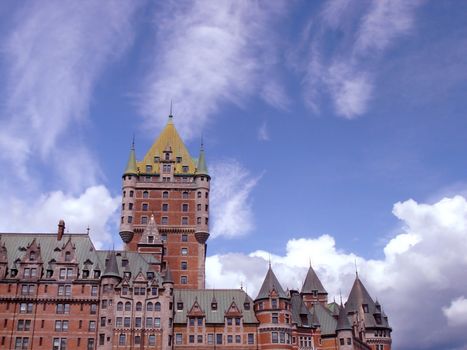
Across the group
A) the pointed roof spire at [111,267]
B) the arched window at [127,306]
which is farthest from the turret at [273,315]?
the pointed roof spire at [111,267]

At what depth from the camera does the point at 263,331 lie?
9606 cm

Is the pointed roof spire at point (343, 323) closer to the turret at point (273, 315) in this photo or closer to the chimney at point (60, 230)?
the turret at point (273, 315)

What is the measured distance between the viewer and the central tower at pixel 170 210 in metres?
113

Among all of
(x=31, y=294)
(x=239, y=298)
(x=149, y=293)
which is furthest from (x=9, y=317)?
(x=239, y=298)

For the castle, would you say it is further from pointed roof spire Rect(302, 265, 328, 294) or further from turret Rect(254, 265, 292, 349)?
pointed roof spire Rect(302, 265, 328, 294)

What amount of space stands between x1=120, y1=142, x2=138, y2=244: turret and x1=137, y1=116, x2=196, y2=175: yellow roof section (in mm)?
2101

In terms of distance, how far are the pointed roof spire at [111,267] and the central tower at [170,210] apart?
13789 millimetres

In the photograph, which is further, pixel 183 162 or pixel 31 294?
pixel 183 162

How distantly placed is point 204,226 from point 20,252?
34538 millimetres

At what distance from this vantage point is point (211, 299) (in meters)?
101

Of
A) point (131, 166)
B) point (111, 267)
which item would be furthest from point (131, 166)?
point (111, 267)

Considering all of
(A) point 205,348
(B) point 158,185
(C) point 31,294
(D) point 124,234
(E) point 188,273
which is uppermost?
(B) point 158,185

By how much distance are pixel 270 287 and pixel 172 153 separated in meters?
39.4

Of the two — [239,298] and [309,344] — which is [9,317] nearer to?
[239,298]
